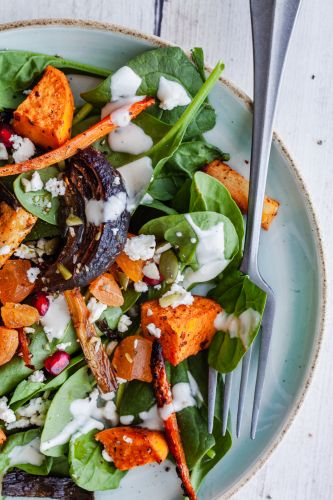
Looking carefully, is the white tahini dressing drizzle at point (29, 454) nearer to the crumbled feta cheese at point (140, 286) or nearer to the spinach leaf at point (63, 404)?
the spinach leaf at point (63, 404)

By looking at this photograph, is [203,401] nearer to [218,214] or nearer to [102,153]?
[218,214]

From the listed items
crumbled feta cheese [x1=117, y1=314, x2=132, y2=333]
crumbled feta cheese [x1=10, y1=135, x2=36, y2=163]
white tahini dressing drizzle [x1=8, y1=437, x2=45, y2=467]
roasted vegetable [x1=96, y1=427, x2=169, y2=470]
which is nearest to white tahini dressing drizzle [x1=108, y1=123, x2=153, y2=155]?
crumbled feta cheese [x1=10, y1=135, x2=36, y2=163]

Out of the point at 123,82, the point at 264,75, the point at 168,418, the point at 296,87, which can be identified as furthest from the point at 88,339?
the point at 296,87

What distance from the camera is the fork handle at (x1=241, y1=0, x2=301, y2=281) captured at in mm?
2270

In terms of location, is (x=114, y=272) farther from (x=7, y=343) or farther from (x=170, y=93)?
(x=170, y=93)

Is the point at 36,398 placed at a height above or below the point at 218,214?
below

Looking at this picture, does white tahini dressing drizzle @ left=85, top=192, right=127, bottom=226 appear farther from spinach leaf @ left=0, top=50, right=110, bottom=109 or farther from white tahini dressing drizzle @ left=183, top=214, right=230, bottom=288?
spinach leaf @ left=0, top=50, right=110, bottom=109

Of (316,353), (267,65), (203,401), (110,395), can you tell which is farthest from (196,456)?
(267,65)

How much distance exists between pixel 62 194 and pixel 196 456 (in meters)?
1.17

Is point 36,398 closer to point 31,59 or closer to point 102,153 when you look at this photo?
point 102,153

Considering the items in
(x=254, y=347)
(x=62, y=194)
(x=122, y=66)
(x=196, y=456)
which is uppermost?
(x=122, y=66)

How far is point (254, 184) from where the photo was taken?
2.31 m

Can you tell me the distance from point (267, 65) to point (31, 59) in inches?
35.1

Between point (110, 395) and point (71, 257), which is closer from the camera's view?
point (71, 257)
